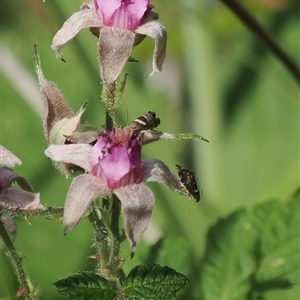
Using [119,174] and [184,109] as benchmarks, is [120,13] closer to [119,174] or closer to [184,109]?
[119,174]

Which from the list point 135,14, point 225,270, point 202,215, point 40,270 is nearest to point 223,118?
point 202,215

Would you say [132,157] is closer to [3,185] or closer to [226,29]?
[3,185]

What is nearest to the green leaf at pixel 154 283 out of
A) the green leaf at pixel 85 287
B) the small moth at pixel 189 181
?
the green leaf at pixel 85 287

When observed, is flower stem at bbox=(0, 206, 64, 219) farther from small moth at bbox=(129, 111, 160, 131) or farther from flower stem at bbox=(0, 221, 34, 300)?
small moth at bbox=(129, 111, 160, 131)

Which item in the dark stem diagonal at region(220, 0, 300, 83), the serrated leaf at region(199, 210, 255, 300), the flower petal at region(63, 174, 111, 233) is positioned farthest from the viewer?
the dark stem diagonal at region(220, 0, 300, 83)

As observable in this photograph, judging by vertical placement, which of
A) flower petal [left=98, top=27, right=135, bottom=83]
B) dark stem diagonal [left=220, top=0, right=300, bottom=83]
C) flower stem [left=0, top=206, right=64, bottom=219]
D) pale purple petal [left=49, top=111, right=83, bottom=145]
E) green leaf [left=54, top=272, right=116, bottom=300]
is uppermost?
dark stem diagonal [left=220, top=0, right=300, bottom=83]

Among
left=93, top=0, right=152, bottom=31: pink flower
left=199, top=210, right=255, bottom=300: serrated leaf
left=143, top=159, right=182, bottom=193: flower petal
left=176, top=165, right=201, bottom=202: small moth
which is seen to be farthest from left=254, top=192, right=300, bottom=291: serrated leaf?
left=93, top=0, right=152, bottom=31: pink flower
